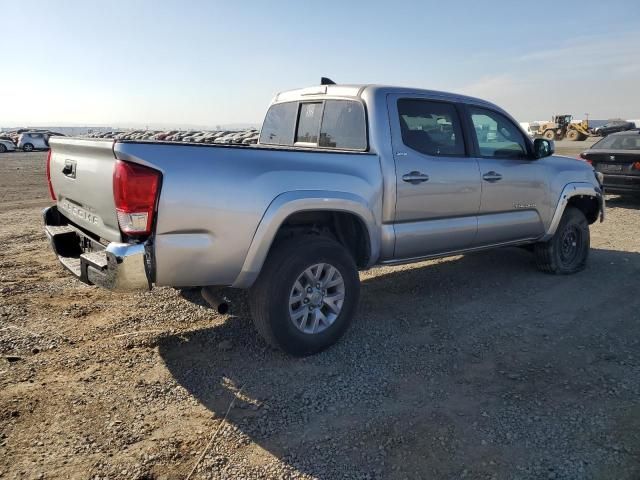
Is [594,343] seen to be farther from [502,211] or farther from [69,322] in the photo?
[69,322]

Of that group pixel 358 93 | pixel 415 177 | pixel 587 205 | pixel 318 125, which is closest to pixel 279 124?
pixel 318 125

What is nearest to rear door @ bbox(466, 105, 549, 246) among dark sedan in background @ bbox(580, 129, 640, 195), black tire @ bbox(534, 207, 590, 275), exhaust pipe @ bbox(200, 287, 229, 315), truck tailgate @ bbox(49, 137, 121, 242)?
black tire @ bbox(534, 207, 590, 275)

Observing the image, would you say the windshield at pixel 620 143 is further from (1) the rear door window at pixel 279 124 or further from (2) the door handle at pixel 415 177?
(1) the rear door window at pixel 279 124

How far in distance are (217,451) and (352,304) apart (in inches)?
63.7

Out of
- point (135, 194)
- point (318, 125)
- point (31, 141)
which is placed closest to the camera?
point (135, 194)

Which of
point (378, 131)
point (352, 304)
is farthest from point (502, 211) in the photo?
point (352, 304)

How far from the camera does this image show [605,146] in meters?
11.2

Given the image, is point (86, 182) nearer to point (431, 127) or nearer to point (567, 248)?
point (431, 127)

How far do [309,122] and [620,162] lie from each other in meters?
8.50

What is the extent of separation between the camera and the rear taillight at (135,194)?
2906 millimetres

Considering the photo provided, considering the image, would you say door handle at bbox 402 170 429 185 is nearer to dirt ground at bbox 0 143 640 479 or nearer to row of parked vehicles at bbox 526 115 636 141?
dirt ground at bbox 0 143 640 479

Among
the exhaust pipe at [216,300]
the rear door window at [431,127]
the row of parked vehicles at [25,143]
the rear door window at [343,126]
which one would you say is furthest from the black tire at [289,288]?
the row of parked vehicles at [25,143]

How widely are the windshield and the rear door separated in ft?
22.2

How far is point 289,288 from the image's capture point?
3541 millimetres
